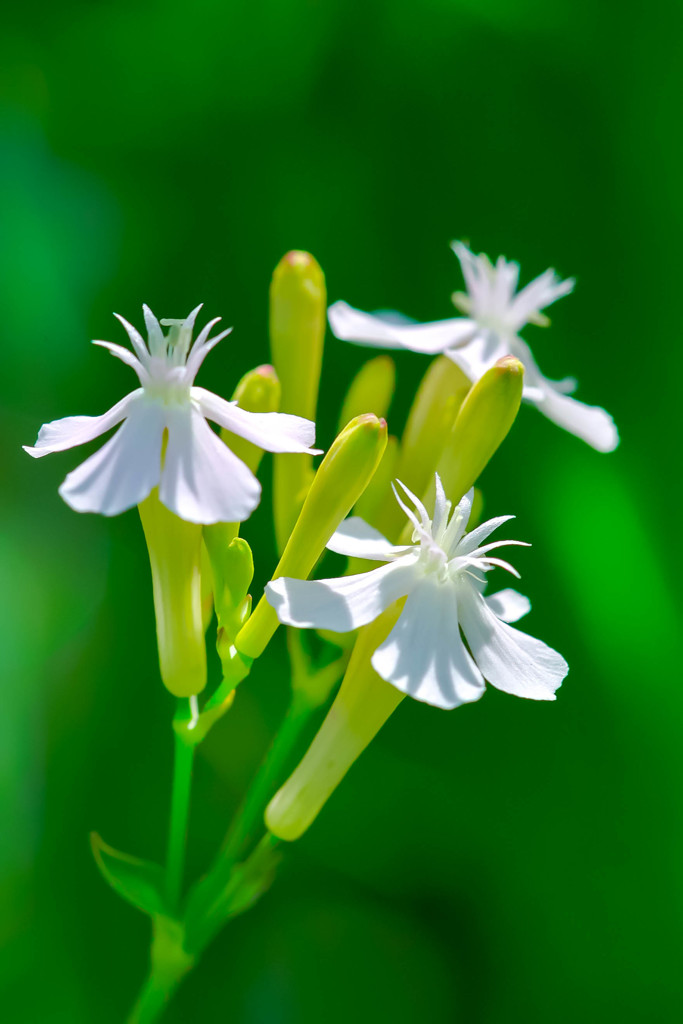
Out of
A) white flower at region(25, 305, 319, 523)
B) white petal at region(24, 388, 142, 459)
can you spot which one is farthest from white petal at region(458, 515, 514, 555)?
white petal at region(24, 388, 142, 459)

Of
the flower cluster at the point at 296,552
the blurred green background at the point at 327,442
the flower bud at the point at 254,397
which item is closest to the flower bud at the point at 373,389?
the flower cluster at the point at 296,552

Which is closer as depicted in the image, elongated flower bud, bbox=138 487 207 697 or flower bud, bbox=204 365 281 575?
elongated flower bud, bbox=138 487 207 697

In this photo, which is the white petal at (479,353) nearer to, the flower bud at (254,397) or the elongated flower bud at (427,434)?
the elongated flower bud at (427,434)

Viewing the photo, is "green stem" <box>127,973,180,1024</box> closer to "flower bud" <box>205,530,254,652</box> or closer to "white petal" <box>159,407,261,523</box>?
"flower bud" <box>205,530,254,652</box>

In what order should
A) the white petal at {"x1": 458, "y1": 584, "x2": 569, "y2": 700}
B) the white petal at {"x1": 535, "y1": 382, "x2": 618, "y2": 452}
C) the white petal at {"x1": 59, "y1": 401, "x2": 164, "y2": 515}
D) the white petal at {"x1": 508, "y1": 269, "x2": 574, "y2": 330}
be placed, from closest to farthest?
1. the white petal at {"x1": 59, "y1": 401, "x2": 164, "y2": 515}
2. the white petal at {"x1": 458, "y1": 584, "x2": 569, "y2": 700}
3. the white petal at {"x1": 535, "y1": 382, "x2": 618, "y2": 452}
4. the white petal at {"x1": 508, "y1": 269, "x2": 574, "y2": 330}

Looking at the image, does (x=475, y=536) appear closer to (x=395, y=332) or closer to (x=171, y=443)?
(x=171, y=443)

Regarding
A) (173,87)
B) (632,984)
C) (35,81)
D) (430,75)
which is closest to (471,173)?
(430,75)

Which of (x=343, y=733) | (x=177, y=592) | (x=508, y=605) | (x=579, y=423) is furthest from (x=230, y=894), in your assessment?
(x=579, y=423)
